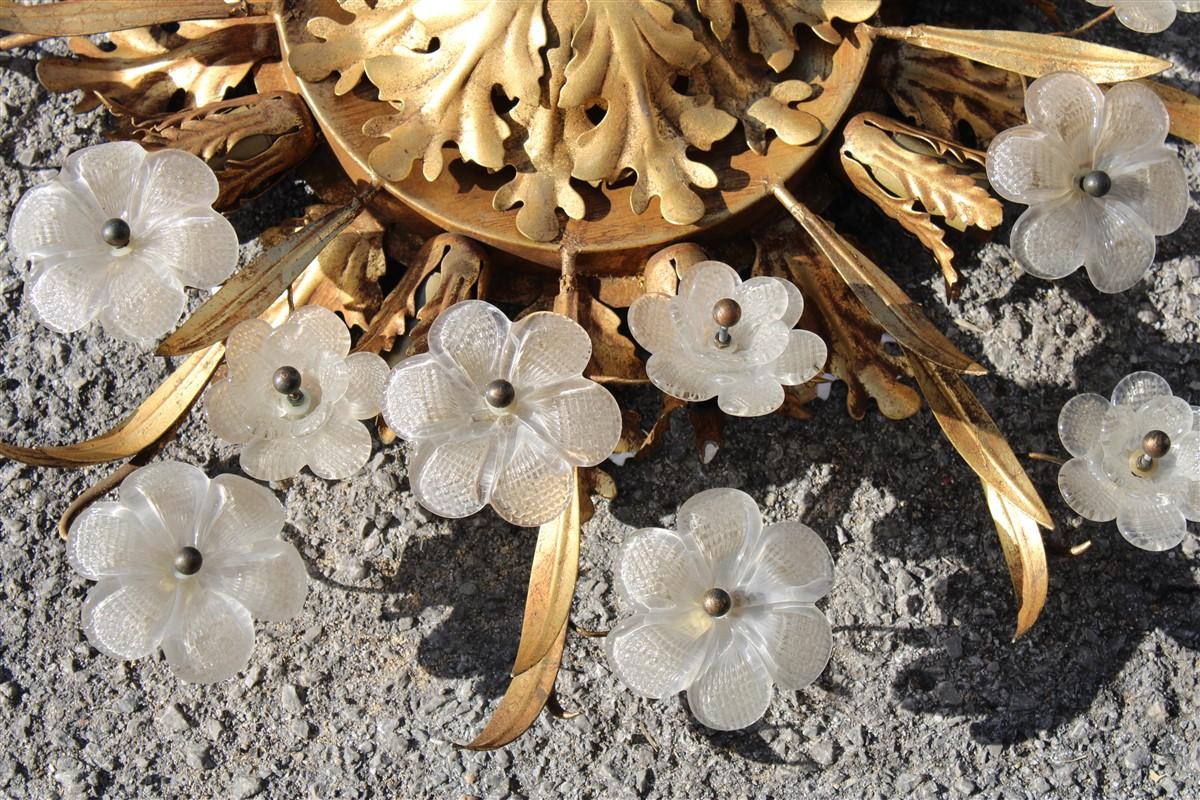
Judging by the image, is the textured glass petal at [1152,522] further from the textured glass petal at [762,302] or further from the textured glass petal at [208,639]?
the textured glass petal at [208,639]

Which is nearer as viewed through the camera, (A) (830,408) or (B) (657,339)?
(B) (657,339)

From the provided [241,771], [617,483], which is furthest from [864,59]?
[241,771]

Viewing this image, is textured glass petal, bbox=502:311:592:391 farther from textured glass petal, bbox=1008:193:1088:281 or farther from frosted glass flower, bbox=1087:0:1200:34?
frosted glass flower, bbox=1087:0:1200:34

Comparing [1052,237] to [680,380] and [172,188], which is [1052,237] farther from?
[172,188]

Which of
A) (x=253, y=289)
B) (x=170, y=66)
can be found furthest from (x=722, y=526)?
(x=170, y=66)

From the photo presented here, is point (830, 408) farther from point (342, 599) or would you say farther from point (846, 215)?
point (342, 599)

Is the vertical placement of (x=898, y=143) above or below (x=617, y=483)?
above

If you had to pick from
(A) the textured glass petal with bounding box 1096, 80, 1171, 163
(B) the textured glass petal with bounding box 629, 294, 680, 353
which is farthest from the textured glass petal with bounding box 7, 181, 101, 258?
(A) the textured glass petal with bounding box 1096, 80, 1171, 163
